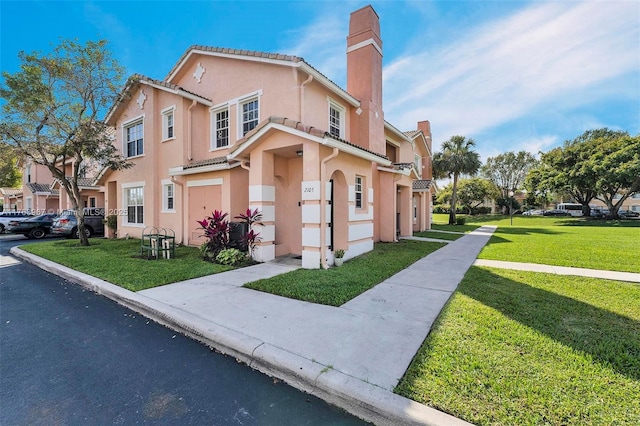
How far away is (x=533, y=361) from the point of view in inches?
128

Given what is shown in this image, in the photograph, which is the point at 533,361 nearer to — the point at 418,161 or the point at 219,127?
the point at 219,127

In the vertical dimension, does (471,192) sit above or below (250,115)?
below

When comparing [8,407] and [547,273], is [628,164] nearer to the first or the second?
[547,273]

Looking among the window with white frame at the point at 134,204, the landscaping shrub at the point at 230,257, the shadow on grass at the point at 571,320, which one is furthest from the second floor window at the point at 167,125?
the shadow on grass at the point at 571,320

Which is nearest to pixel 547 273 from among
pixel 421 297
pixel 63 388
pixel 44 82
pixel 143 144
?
pixel 421 297

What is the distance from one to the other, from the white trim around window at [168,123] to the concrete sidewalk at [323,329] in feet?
26.4

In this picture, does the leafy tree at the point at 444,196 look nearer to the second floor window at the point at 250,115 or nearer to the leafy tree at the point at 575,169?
the leafy tree at the point at 575,169

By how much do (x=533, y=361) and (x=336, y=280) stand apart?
394cm

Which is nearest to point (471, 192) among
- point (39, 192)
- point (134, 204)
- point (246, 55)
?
point (246, 55)

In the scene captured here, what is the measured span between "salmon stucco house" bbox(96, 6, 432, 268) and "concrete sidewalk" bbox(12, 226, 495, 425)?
287 centimetres

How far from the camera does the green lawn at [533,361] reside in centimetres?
248

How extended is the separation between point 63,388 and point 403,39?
49.3ft

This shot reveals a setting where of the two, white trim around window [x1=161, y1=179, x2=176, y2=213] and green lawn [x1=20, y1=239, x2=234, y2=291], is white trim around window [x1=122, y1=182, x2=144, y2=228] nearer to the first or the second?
white trim around window [x1=161, y1=179, x2=176, y2=213]

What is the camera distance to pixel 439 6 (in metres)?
9.27
